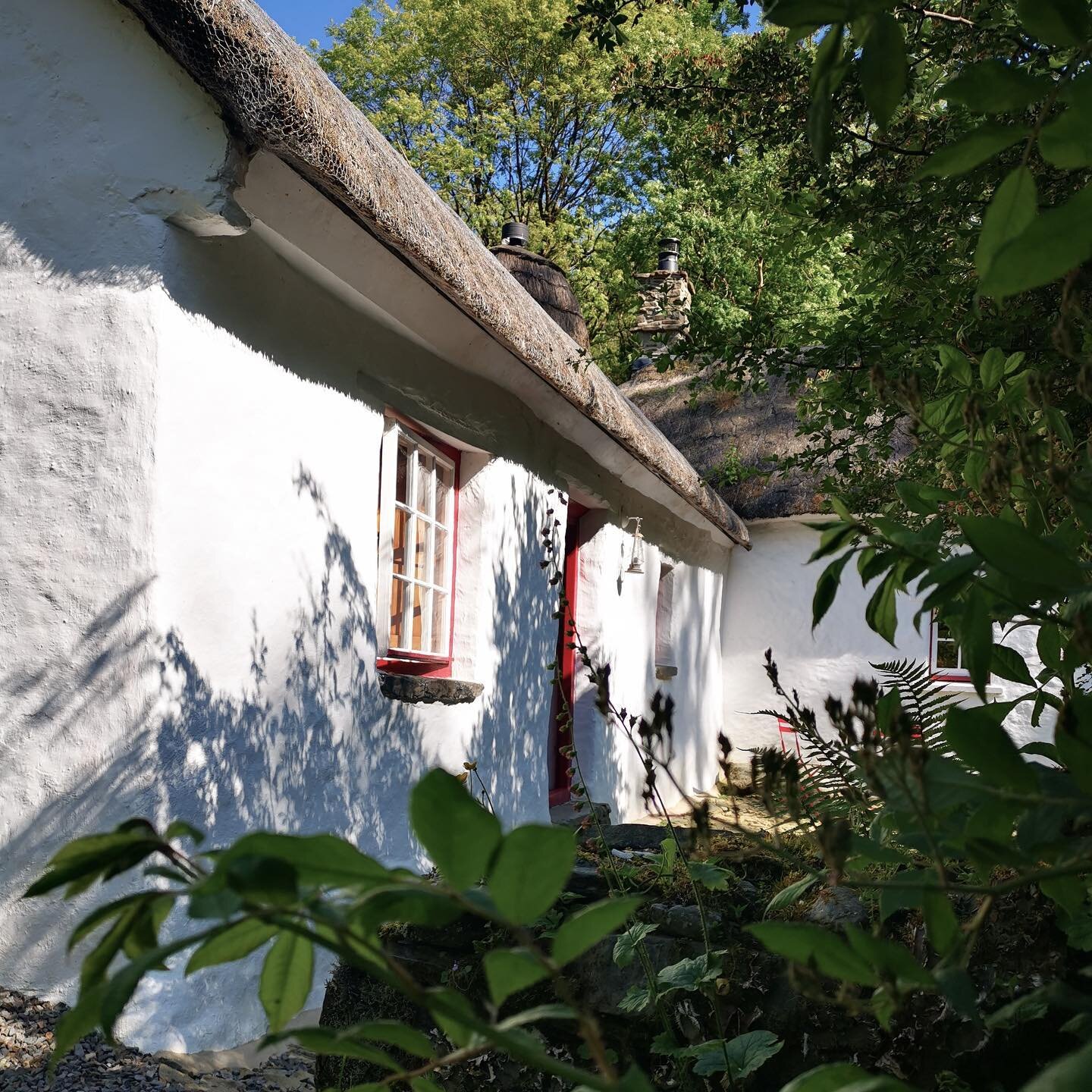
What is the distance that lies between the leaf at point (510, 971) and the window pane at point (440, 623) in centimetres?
463

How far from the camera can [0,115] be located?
3451mm

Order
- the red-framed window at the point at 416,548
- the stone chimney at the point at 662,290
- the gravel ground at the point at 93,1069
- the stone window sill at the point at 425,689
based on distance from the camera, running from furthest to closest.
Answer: the stone chimney at the point at 662,290 < the red-framed window at the point at 416,548 < the stone window sill at the point at 425,689 < the gravel ground at the point at 93,1069

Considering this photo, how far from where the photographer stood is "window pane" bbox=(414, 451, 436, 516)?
16.5 ft

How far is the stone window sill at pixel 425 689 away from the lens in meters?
4.33

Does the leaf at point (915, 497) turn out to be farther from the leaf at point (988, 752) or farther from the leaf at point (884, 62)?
the leaf at point (988, 752)

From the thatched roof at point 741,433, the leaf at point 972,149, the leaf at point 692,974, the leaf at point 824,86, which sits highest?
the thatched roof at point 741,433

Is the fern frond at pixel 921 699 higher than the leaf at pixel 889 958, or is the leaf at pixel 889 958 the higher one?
the fern frond at pixel 921 699

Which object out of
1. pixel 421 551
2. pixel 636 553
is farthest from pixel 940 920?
pixel 636 553

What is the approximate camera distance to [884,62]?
700 millimetres

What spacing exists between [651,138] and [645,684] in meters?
10.0

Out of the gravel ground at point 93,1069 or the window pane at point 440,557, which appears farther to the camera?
the window pane at point 440,557

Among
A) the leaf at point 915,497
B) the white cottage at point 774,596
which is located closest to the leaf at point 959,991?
the leaf at point 915,497

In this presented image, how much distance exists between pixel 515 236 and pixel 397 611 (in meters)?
5.05

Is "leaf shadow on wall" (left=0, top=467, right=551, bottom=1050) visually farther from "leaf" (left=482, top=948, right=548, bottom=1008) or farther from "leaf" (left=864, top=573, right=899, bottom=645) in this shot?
"leaf" (left=482, top=948, right=548, bottom=1008)
